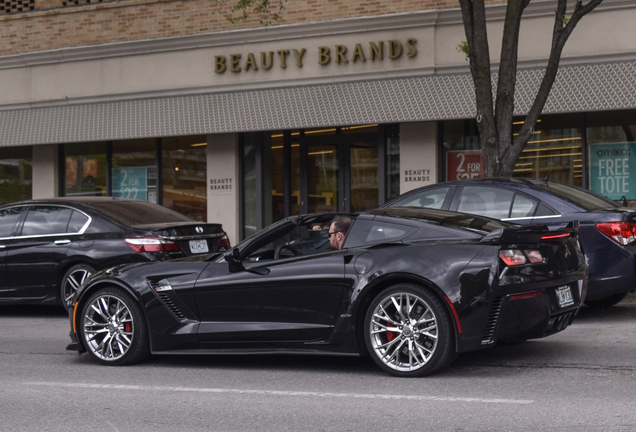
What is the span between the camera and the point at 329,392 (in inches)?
237

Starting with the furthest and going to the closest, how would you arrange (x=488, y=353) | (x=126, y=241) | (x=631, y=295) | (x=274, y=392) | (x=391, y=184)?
1. (x=391, y=184)
2. (x=631, y=295)
3. (x=126, y=241)
4. (x=488, y=353)
5. (x=274, y=392)

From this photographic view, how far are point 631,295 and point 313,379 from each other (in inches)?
251

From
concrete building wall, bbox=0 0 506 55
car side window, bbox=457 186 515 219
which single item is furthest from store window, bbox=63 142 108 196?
car side window, bbox=457 186 515 219

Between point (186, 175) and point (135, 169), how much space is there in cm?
131

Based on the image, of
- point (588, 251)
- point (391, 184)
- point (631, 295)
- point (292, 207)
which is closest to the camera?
Answer: point (588, 251)

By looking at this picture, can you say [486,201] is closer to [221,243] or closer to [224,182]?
[221,243]

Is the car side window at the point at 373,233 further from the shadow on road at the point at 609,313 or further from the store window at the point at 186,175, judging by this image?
the store window at the point at 186,175

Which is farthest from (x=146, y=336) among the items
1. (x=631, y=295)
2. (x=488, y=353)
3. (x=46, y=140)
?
(x=46, y=140)

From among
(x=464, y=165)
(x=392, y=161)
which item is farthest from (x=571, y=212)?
(x=392, y=161)

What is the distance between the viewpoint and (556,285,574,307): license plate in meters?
6.45

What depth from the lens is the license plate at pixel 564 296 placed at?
6.45 m

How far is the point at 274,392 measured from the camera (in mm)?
6090

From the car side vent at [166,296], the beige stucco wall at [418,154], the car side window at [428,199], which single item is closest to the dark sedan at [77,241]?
the car side window at [428,199]

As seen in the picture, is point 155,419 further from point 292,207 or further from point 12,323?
point 292,207
